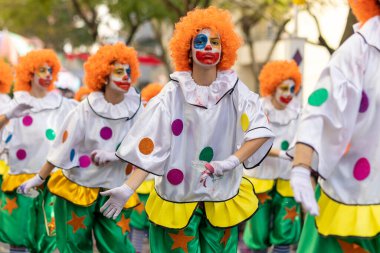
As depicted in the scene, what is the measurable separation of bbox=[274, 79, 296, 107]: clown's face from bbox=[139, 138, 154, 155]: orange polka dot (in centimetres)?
344

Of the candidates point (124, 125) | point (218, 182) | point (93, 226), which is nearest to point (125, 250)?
point (93, 226)

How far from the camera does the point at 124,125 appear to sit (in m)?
6.02

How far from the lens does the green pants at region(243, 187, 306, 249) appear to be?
7504 millimetres

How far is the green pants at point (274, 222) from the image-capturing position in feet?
24.6

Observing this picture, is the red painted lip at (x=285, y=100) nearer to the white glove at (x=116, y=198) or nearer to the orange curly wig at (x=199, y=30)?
the orange curly wig at (x=199, y=30)

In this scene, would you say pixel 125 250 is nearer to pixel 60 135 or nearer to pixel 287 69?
pixel 60 135

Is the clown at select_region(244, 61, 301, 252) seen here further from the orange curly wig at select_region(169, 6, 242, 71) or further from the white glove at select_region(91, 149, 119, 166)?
the orange curly wig at select_region(169, 6, 242, 71)

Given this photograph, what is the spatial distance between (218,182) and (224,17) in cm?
104

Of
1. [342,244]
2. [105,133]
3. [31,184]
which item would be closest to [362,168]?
[342,244]

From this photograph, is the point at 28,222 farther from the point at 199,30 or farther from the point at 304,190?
the point at 304,190

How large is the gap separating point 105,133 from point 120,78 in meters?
0.44

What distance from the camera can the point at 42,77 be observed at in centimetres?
732

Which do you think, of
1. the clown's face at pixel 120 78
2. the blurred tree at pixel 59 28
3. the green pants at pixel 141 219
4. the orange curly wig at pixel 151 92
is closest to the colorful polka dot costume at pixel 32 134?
the clown's face at pixel 120 78

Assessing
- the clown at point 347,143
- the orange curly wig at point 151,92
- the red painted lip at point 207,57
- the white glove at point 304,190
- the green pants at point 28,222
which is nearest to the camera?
the white glove at point 304,190
